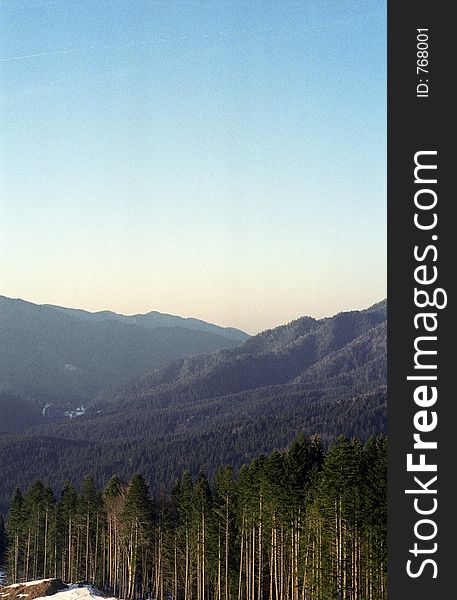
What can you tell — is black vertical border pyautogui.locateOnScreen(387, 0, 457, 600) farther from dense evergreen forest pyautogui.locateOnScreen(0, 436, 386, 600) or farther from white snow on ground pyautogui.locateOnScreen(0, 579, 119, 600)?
white snow on ground pyautogui.locateOnScreen(0, 579, 119, 600)

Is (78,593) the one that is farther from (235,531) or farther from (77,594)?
(235,531)

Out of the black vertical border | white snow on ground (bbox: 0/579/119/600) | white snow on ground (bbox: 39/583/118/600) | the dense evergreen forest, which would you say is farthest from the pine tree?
the black vertical border

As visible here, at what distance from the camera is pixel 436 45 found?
10164 mm

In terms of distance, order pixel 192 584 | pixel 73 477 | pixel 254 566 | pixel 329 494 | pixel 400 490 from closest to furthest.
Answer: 1. pixel 400 490
2. pixel 329 494
3. pixel 254 566
4. pixel 192 584
5. pixel 73 477

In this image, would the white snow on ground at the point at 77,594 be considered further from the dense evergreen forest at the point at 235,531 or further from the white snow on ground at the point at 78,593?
the dense evergreen forest at the point at 235,531

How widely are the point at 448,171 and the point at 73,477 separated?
184 metres

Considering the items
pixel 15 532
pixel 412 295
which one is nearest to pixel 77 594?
pixel 15 532

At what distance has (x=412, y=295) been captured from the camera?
9.69 metres

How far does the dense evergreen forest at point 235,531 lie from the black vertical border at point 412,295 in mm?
20582

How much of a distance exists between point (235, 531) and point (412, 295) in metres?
39.4

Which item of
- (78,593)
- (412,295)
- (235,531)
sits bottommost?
(78,593)

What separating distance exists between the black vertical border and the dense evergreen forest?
67.5 ft

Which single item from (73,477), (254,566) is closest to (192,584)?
(254,566)

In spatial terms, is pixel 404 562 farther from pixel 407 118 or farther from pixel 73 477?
pixel 73 477
